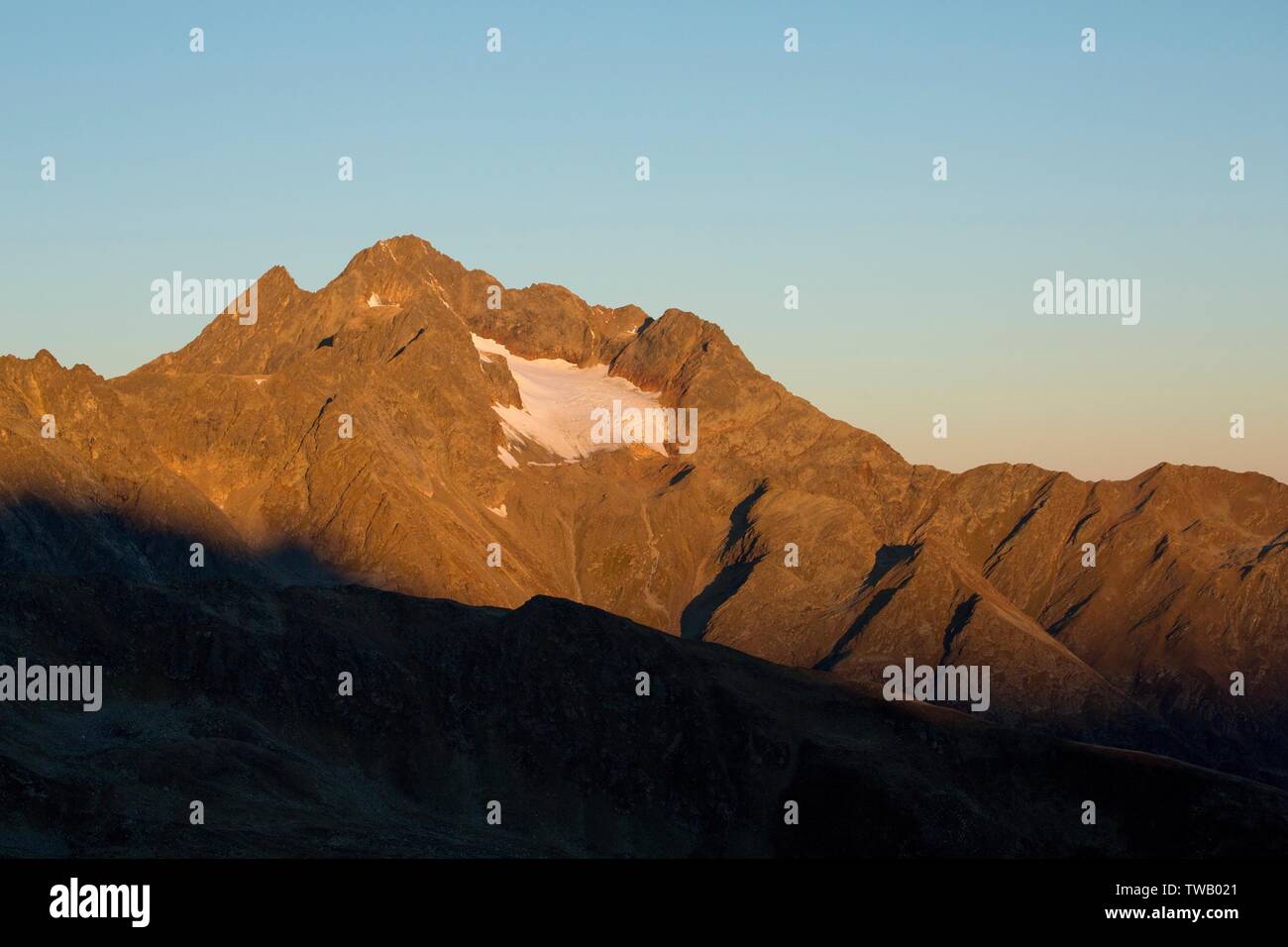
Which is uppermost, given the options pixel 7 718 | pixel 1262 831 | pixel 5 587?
Result: pixel 5 587

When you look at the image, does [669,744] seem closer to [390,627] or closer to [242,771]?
[390,627]

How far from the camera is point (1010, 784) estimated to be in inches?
5586

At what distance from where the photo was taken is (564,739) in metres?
145

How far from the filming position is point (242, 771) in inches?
4685

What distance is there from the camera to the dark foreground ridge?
13025 centimetres

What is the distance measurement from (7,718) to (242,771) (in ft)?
48.9

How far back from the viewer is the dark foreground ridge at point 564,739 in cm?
13025
